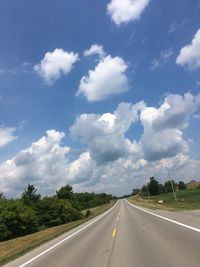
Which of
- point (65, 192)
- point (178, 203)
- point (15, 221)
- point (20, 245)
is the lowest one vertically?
point (20, 245)

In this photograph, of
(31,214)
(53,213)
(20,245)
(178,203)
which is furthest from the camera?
(178,203)

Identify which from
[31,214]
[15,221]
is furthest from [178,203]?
[15,221]

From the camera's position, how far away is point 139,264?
360 inches

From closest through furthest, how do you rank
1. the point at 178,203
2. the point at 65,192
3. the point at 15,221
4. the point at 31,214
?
the point at 15,221, the point at 31,214, the point at 178,203, the point at 65,192

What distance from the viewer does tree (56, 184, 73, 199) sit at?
95.4 meters

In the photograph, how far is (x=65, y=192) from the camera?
96.8 m

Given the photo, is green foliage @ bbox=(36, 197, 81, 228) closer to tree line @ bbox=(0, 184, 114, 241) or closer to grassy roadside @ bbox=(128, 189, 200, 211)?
tree line @ bbox=(0, 184, 114, 241)

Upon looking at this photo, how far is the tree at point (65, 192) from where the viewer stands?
95.4 meters

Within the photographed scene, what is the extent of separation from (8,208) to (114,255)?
3426cm

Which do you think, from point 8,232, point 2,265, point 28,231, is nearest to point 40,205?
point 28,231

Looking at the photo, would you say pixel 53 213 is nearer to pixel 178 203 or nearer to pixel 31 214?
pixel 31 214

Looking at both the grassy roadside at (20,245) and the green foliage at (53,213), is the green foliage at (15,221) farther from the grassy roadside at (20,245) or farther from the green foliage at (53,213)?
the grassy roadside at (20,245)

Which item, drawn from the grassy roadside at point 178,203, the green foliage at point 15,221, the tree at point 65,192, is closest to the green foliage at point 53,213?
the green foliage at point 15,221

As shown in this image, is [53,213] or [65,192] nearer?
[53,213]
